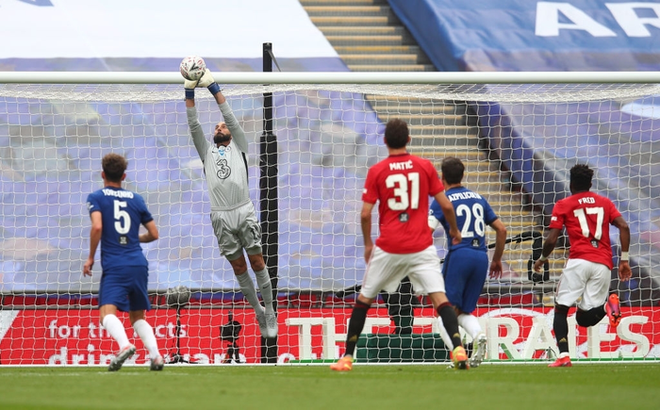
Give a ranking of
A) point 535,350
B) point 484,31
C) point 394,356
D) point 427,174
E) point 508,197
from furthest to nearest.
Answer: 1. point 484,31
2. point 508,197
3. point 535,350
4. point 394,356
5. point 427,174

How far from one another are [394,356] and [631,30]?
9575 millimetres

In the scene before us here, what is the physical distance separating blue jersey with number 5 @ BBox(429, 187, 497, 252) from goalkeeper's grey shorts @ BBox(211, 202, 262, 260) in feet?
6.51

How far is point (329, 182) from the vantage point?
13211 millimetres

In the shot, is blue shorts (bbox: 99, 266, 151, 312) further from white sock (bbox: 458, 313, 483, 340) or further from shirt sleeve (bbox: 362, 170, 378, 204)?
white sock (bbox: 458, 313, 483, 340)

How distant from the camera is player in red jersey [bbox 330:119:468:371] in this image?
736 centimetres

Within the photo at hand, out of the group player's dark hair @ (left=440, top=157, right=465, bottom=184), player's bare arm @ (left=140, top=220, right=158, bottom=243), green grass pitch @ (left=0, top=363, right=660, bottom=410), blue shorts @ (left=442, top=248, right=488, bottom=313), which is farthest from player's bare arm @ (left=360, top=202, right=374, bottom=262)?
player's bare arm @ (left=140, top=220, right=158, bottom=243)

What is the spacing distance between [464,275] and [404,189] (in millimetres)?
1348

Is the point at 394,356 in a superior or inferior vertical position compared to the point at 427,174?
inferior

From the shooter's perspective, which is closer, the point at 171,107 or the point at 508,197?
the point at 508,197

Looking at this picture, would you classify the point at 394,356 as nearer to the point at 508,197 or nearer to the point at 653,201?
the point at 508,197

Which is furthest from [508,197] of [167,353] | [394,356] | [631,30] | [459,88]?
[631,30]

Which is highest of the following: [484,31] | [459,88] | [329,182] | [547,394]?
[484,31]

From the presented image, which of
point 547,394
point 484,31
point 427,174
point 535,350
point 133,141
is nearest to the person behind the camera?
point 547,394

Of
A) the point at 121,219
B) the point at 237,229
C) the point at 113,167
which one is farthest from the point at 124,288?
the point at 237,229
